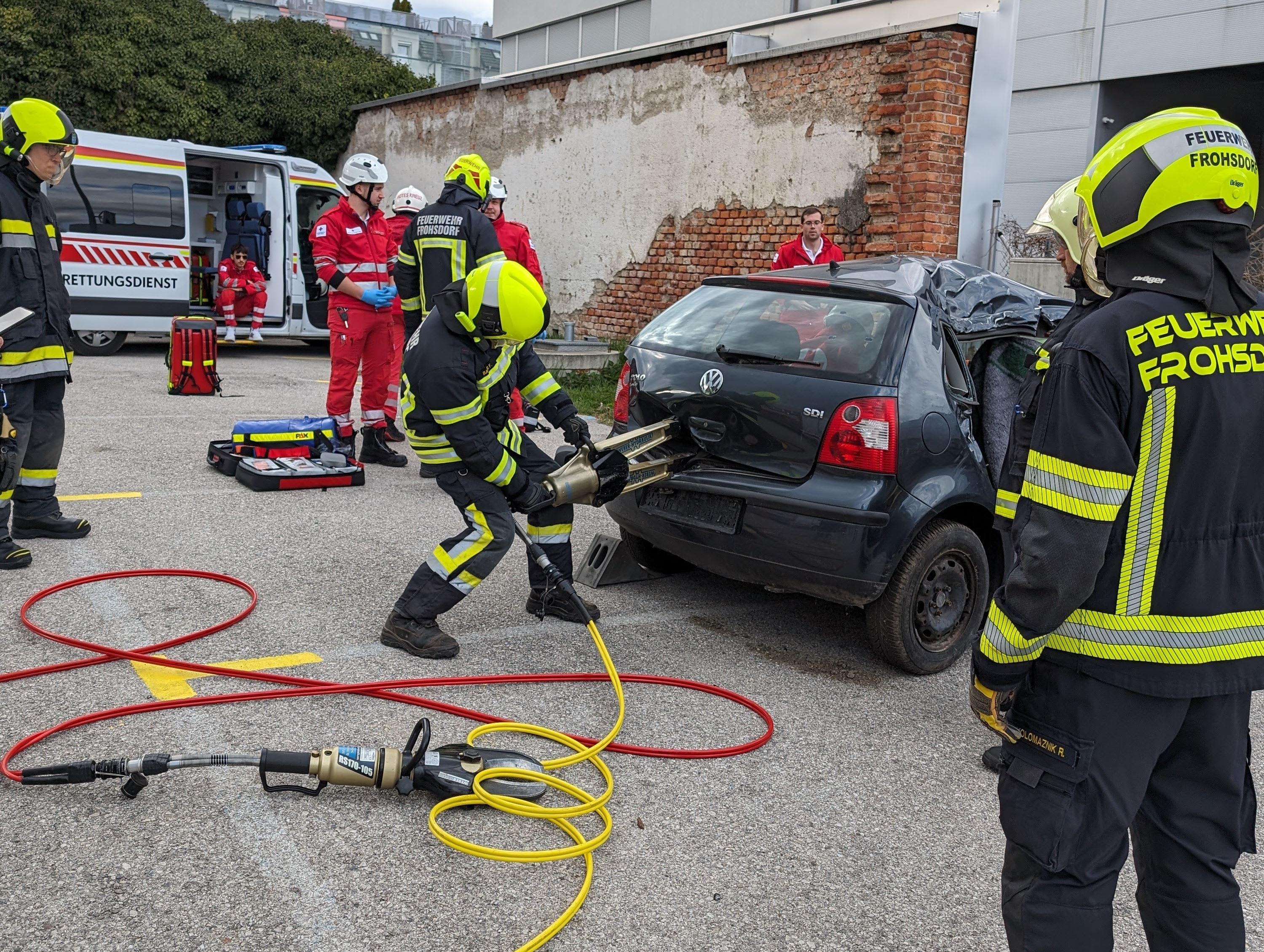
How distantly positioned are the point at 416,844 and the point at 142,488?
15.2 feet

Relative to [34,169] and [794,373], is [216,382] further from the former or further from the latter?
[794,373]

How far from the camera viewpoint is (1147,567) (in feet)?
6.60

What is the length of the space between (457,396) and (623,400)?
107 centimetres

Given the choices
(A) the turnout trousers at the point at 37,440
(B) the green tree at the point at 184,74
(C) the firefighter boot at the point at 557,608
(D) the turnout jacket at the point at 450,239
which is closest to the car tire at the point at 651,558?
(C) the firefighter boot at the point at 557,608

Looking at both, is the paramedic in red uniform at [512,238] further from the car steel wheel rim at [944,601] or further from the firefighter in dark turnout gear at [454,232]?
the car steel wheel rim at [944,601]

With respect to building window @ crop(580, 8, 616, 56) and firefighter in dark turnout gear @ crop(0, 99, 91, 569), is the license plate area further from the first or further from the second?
building window @ crop(580, 8, 616, 56)

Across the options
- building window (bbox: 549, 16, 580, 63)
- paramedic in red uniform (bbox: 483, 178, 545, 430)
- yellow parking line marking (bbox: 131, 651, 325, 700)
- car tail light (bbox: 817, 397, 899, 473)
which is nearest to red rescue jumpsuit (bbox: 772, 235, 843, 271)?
paramedic in red uniform (bbox: 483, 178, 545, 430)

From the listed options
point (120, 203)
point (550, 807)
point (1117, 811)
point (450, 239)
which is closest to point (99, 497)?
point (450, 239)

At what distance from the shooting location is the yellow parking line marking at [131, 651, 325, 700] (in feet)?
12.6

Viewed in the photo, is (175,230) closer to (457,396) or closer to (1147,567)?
(457,396)

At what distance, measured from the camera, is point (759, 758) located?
144 inches

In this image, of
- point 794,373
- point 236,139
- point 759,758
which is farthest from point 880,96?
point 236,139

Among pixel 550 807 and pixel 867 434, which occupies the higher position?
pixel 867 434

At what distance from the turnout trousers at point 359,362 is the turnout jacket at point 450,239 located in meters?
1.21
